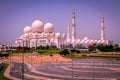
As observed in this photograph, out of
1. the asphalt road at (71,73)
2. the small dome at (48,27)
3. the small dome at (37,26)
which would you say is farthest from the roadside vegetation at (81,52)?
the small dome at (48,27)

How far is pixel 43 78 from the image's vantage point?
18297 mm

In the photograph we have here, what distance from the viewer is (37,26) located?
76.6m

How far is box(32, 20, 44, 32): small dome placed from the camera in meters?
76.2

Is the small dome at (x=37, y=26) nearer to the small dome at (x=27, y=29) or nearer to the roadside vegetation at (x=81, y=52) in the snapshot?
the small dome at (x=27, y=29)

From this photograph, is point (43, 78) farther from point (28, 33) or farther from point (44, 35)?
point (28, 33)

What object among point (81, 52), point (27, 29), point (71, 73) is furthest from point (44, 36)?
point (71, 73)

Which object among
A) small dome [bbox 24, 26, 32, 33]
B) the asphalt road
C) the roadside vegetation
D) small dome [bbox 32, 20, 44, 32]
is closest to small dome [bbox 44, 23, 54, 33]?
small dome [bbox 32, 20, 44, 32]

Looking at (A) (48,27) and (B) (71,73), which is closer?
(B) (71,73)

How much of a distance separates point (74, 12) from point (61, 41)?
1233cm

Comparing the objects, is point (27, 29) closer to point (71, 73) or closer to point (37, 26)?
point (37, 26)

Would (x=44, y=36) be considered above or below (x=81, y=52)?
above

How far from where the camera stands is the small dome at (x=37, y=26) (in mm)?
76250

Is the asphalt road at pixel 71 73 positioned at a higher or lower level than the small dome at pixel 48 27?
lower

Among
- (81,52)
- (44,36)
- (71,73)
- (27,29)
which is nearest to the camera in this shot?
(71,73)
